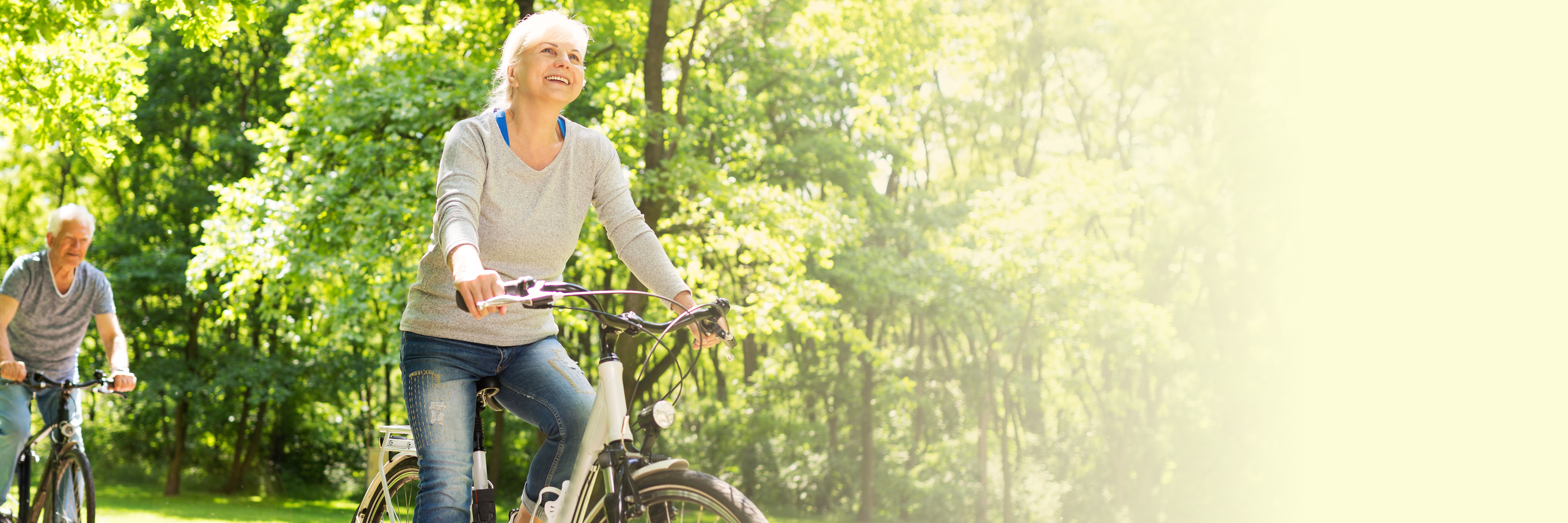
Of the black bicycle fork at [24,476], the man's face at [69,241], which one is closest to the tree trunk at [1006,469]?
the black bicycle fork at [24,476]

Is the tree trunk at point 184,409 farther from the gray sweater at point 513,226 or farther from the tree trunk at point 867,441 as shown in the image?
the gray sweater at point 513,226

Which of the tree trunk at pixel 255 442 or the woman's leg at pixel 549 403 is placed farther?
the tree trunk at pixel 255 442

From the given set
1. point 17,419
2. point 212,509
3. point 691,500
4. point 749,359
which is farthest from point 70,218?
point 749,359

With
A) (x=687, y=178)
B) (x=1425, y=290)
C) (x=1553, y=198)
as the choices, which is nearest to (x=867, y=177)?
(x=687, y=178)

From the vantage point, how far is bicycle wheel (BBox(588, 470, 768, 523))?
223 cm

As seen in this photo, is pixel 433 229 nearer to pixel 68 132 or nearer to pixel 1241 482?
pixel 68 132

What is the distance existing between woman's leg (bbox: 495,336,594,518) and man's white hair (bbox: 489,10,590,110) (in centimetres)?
62

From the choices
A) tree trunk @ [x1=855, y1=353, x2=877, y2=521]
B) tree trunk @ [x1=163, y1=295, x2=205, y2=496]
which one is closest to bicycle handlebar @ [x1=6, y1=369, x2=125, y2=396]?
tree trunk @ [x1=163, y1=295, x2=205, y2=496]

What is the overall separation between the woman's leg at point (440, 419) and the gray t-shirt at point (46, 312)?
294 cm

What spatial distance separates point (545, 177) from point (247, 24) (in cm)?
618

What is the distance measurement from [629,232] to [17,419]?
3.55 metres

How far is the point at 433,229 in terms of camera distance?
2.52 metres

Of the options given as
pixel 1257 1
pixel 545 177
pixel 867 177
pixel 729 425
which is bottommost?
pixel 545 177

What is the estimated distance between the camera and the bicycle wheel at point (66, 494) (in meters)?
4.81
